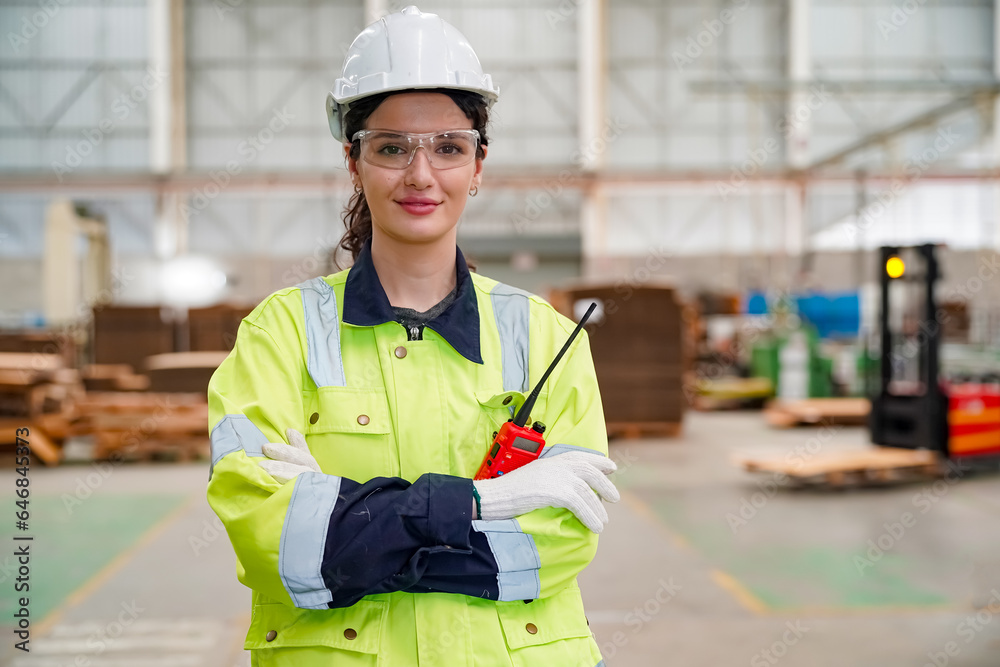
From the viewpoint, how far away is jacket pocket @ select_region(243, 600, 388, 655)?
1399 millimetres

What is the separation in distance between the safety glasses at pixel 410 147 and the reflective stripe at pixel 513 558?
0.66 meters

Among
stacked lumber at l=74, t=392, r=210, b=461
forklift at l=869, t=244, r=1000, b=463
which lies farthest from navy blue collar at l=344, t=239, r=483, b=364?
stacked lumber at l=74, t=392, r=210, b=461

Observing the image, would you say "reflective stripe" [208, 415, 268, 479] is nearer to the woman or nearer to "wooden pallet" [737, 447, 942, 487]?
the woman

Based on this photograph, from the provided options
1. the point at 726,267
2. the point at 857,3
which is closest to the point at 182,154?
the point at 726,267

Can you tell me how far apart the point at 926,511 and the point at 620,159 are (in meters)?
15.5

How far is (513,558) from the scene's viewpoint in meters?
1.39

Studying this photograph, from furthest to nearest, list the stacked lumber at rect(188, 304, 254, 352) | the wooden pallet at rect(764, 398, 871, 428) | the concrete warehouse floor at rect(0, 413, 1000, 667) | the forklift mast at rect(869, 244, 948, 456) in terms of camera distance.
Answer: the stacked lumber at rect(188, 304, 254, 352), the wooden pallet at rect(764, 398, 871, 428), the forklift mast at rect(869, 244, 948, 456), the concrete warehouse floor at rect(0, 413, 1000, 667)

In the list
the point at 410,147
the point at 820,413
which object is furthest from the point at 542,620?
the point at 820,413

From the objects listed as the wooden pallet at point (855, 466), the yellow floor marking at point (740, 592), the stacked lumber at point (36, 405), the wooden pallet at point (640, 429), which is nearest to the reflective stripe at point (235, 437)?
the yellow floor marking at point (740, 592)

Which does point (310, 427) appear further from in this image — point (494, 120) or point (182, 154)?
point (182, 154)

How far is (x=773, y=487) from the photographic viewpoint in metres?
7.32

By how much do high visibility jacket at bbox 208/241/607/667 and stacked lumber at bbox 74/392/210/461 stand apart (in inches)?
308

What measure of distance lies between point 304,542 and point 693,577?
4.00m

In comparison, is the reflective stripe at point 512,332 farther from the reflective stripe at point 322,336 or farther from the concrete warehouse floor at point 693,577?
the concrete warehouse floor at point 693,577
